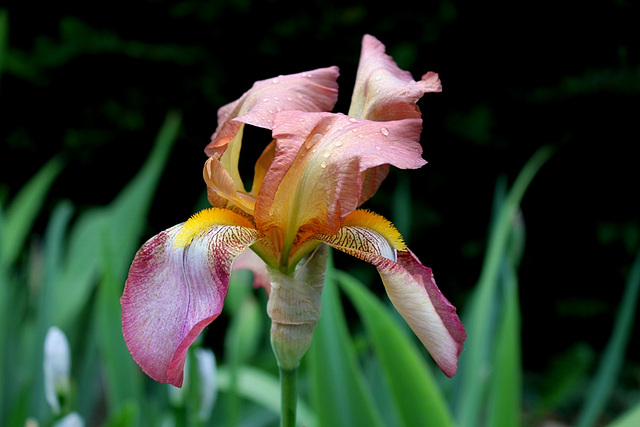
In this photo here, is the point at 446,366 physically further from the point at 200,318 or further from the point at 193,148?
the point at 193,148

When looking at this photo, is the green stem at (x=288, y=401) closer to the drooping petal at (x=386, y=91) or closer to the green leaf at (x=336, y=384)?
the drooping petal at (x=386, y=91)

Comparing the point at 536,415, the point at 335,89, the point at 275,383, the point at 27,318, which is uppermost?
the point at 335,89

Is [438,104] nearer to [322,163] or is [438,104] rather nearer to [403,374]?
[403,374]

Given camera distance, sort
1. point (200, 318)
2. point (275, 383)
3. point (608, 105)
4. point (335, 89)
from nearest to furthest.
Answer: point (200, 318)
point (335, 89)
point (275, 383)
point (608, 105)

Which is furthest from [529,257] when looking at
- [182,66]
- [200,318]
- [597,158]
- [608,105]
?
[200,318]

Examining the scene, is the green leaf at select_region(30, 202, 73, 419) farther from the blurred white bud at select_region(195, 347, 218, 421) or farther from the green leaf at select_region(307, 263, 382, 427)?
the green leaf at select_region(307, 263, 382, 427)

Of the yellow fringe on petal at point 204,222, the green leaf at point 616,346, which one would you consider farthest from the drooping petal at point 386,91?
the green leaf at point 616,346
